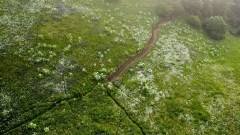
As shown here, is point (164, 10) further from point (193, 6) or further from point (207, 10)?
point (207, 10)

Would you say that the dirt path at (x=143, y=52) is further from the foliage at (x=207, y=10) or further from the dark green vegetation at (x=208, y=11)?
the foliage at (x=207, y=10)

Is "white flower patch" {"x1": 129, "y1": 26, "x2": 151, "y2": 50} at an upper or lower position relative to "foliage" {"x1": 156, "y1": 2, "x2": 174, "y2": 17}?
lower

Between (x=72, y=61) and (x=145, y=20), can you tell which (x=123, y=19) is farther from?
(x=72, y=61)

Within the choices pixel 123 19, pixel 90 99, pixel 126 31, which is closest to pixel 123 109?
pixel 90 99

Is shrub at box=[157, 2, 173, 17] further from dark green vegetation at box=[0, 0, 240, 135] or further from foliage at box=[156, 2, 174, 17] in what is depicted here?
dark green vegetation at box=[0, 0, 240, 135]

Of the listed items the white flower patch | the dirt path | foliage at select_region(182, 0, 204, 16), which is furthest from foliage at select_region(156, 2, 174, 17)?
the white flower patch

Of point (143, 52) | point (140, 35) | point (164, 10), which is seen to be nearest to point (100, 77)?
point (143, 52)
